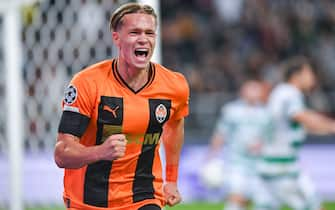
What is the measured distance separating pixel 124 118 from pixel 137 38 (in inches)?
16.9

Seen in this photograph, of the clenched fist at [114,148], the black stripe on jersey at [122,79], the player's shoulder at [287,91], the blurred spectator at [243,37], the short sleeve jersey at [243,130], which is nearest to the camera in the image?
the clenched fist at [114,148]

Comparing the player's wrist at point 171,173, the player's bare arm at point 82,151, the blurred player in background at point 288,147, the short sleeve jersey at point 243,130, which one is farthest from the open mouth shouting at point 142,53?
the short sleeve jersey at point 243,130

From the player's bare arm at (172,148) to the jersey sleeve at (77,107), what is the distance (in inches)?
28.6

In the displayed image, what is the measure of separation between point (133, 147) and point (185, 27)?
1104cm

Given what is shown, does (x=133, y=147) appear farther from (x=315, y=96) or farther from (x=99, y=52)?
(x=315, y=96)

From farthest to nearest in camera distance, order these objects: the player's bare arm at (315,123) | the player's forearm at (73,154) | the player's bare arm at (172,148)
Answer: the player's bare arm at (315,123) → the player's bare arm at (172,148) → the player's forearm at (73,154)

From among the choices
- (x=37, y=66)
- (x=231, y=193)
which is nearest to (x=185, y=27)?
(x=231, y=193)

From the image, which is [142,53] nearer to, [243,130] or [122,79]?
[122,79]

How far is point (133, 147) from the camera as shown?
538 centimetres

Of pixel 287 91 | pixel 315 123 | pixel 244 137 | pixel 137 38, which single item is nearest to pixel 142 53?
pixel 137 38

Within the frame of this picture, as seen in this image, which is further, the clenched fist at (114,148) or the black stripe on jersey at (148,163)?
the black stripe on jersey at (148,163)

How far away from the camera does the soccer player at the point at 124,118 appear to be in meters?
5.15

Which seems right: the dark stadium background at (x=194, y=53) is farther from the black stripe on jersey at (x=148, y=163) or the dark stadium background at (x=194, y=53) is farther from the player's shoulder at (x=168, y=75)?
the black stripe on jersey at (x=148, y=163)

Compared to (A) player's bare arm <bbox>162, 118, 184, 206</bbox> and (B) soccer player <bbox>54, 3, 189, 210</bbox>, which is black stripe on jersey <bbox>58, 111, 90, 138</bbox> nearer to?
(B) soccer player <bbox>54, 3, 189, 210</bbox>
